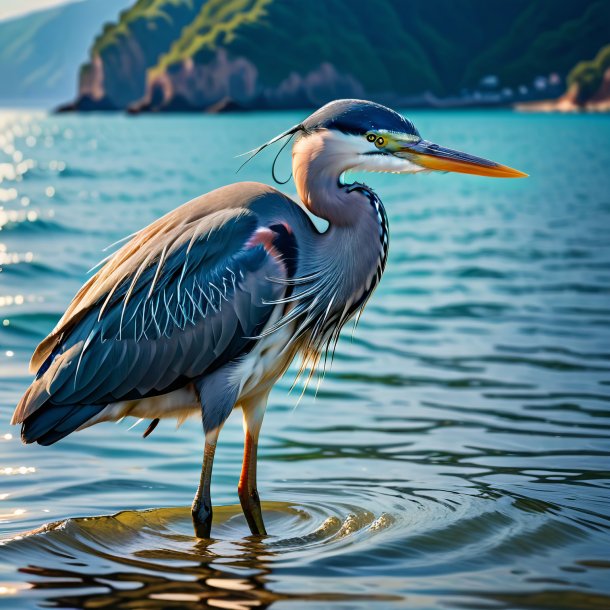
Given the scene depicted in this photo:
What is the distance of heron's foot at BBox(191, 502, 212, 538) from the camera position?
17.4 feet

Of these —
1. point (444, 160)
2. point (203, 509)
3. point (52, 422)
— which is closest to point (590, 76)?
point (444, 160)

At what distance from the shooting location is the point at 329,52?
158 meters

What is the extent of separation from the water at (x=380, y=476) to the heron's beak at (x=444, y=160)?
65.7 inches

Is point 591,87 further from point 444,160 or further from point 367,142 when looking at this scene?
point 367,142

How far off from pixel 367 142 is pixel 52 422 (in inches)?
75.4

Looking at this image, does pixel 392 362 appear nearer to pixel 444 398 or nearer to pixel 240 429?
pixel 444 398

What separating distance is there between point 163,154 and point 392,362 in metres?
46.0

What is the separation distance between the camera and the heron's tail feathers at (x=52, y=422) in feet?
17.3

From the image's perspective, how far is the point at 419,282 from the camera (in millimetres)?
15023

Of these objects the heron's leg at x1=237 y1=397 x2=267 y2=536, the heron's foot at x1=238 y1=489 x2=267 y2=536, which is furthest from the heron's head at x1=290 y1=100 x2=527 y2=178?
the heron's foot at x1=238 y1=489 x2=267 y2=536

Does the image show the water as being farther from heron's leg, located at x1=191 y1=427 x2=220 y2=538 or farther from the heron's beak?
the heron's beak

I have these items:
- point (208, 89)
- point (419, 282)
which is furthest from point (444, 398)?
point (208, 89)

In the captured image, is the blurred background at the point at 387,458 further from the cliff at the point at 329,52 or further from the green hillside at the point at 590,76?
the cliff at the point at 329,52

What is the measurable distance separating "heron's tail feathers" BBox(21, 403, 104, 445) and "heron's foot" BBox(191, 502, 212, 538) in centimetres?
65
